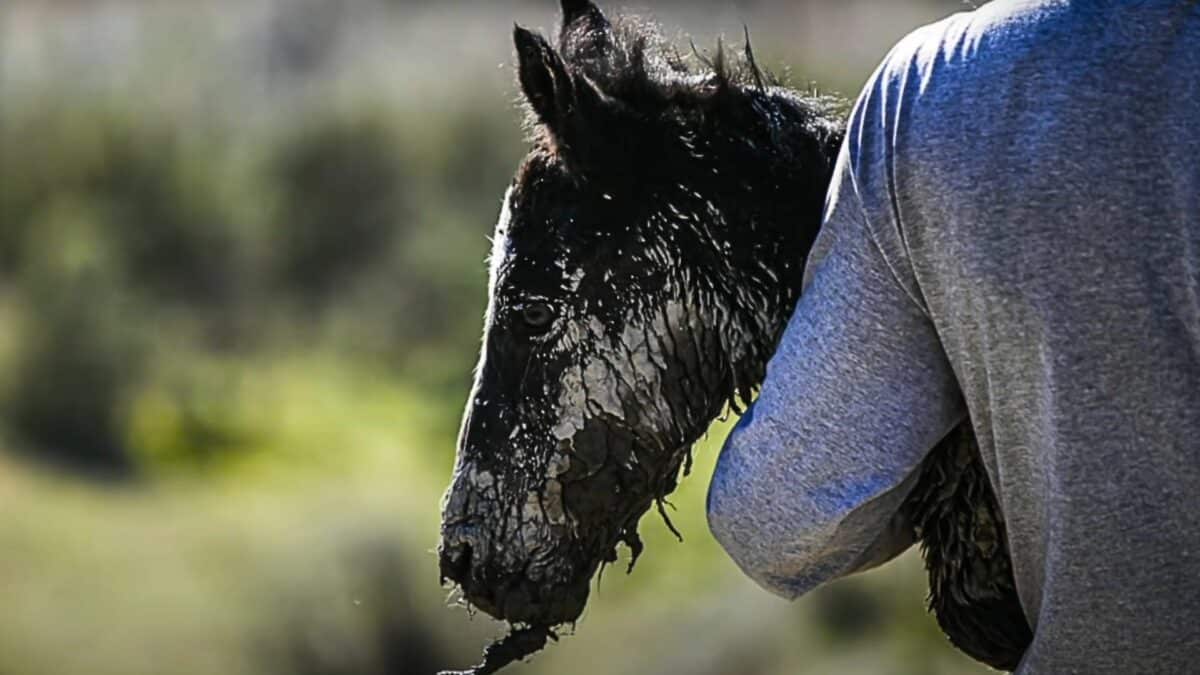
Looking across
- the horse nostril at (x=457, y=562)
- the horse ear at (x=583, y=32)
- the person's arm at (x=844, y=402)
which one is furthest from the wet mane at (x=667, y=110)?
the horse nostril at (x=457, y=562)

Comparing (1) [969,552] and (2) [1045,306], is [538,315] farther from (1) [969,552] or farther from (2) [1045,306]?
(2) [1045,306]

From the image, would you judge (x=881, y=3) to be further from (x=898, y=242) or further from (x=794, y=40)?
(x=898, y=242)

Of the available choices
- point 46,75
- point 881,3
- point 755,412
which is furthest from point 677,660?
point 46,75

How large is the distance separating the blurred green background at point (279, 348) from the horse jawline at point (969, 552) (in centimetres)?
86

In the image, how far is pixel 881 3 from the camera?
1564 cm

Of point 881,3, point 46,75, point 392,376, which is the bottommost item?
point 392,376

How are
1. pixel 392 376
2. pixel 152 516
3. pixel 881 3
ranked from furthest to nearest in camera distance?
pixel 881 3
pixel 392 376
pixel 152 516

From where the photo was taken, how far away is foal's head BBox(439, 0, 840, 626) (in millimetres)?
2391

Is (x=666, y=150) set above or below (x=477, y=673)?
above

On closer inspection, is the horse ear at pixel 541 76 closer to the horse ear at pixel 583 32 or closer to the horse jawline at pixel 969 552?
the horse ear at pixel 583 32

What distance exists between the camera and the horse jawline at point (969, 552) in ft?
7.63

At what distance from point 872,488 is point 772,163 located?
1.96 ft

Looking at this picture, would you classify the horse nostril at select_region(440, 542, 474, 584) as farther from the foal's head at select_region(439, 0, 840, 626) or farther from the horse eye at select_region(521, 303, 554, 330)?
the horse eye at select_region(521, 303, 554, 330)

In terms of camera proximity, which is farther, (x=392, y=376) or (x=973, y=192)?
(x=392, y=376)
